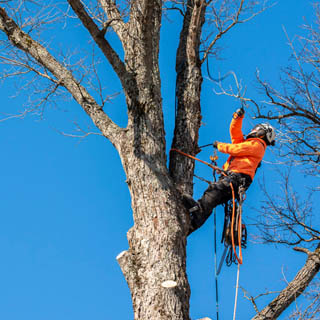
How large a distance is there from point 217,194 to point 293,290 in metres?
1.59

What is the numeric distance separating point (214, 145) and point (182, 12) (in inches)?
73.7

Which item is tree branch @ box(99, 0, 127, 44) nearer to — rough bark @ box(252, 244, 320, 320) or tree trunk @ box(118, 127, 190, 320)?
tree trunk @ box(118, 127, 190, 320)

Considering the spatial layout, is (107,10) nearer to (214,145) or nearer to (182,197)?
(214,145)

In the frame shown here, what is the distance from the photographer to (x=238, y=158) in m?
5.85

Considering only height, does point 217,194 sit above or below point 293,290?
above

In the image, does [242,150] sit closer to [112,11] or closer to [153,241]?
[153,241]

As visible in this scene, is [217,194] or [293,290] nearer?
[217,194]

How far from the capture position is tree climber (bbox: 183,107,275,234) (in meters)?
5.34

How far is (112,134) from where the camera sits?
4.93 metres

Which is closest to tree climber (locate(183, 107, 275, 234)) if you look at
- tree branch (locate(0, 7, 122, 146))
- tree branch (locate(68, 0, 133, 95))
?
tree branch (locate(0, 7, 122, 146))

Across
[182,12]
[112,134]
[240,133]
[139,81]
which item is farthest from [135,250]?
[182,12]

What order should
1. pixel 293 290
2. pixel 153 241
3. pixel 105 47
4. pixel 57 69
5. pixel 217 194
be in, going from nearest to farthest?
pixel 153 241 < pixel 105 47 < pixel 57 69 < pixel 217 194 < pixel 293 290

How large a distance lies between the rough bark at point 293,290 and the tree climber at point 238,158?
127cm

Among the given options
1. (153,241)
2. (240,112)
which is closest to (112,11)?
(240,112)
